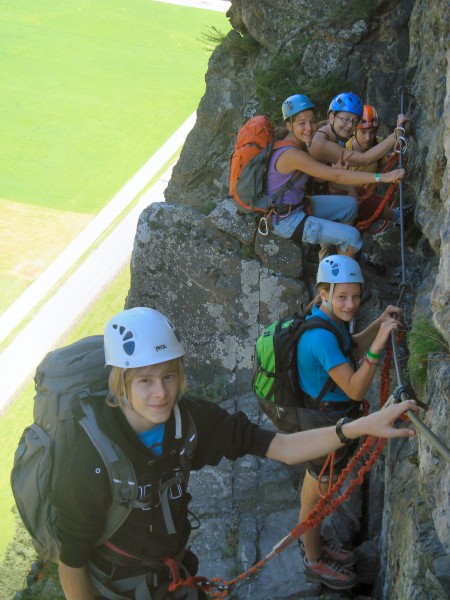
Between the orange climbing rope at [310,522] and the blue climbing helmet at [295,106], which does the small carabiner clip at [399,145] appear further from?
the orange climbing rope at [310,522]

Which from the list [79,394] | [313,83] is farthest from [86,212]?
[79,394]

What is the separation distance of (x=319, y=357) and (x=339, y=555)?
5.69 ft

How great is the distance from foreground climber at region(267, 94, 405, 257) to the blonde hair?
11.9 ft

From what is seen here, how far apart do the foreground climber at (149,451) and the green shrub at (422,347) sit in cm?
96

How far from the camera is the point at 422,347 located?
184 inches

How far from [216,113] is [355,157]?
5.12 metres

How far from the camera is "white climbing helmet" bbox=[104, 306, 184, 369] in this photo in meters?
3.69

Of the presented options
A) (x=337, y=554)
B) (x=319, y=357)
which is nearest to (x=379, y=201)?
(x=319, y=357)

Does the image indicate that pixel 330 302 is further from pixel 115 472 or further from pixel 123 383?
pixel 115 472

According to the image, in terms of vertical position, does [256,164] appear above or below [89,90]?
below

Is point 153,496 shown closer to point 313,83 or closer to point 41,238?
point 313,83

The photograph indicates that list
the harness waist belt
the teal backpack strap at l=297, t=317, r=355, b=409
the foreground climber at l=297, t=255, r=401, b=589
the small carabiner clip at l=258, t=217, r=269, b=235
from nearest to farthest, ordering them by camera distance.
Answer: the foreground climber at l=297, t=255, r=401, b=589 → the teal backpack strap at l=297, t=317, r=355, b=409 → the harness waist belt → the small carabiner clip at l=258, t=217, r=269, b=235

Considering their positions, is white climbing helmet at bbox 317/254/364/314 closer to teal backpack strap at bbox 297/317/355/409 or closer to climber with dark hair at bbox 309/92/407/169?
teal backpack strap at bbox 297/317/355/409

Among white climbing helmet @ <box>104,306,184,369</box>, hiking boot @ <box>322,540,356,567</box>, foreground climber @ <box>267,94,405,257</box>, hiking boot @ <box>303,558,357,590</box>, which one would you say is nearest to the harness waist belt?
foreground climber @ <box>267,94,405,257</box>
